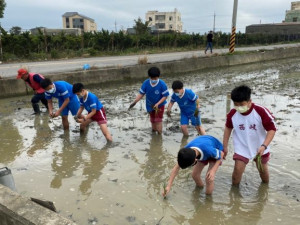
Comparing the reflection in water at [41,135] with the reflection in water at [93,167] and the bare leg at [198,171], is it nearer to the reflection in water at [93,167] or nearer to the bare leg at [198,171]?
the reflection in water at [93,167]

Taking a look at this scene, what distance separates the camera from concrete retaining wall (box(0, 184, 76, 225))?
2418 millimetres

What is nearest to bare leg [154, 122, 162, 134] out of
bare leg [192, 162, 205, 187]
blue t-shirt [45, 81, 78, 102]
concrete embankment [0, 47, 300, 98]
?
blue t-shirt [45, 81, 78, 102]

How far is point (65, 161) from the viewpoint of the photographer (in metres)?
4.91

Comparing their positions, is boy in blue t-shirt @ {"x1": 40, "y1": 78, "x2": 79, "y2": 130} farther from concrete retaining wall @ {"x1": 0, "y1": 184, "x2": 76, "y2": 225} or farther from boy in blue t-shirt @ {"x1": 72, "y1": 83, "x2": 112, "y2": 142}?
concrete retaining wall @ {"x1": 0, "y1": 184, "x2": 76, "y2": 225}

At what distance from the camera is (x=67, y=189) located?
3992 millimetres

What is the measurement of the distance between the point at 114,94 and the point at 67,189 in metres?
6.47

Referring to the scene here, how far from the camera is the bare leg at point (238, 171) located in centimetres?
376

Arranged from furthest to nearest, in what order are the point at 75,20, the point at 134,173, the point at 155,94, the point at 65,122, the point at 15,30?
the point at 75,20 → the point at 15,30 → the point at 65,122 → the point at 155,94 → the point at 134,173

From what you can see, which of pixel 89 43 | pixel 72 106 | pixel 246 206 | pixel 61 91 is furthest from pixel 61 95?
pixel 89 43

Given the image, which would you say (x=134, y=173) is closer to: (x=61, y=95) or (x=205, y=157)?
(x=205, y=157)

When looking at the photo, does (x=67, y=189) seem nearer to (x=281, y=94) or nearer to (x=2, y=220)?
(x=2, y=220)

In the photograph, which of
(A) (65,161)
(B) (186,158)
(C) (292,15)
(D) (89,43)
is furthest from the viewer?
(C) (292,15)

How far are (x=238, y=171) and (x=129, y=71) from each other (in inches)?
386

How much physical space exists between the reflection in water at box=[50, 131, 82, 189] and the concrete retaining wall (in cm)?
131
